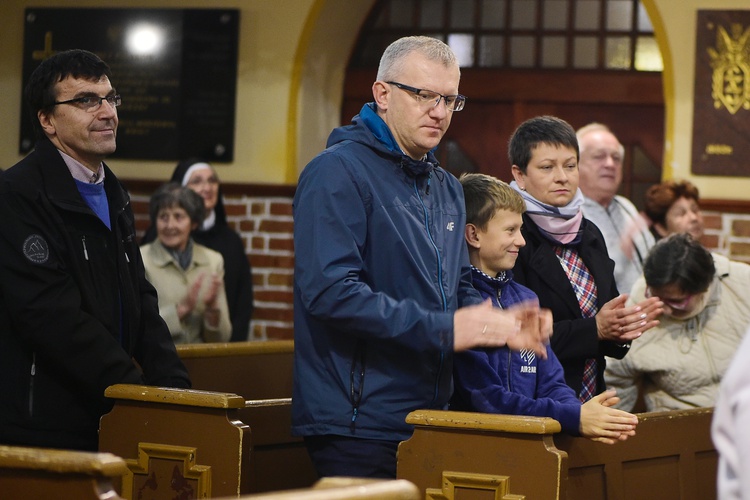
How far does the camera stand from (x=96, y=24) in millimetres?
6691

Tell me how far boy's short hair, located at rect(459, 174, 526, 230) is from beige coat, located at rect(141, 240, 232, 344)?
6.64 feet

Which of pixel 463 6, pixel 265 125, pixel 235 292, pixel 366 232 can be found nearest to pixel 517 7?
pixel 463 6

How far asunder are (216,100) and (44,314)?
3698mm

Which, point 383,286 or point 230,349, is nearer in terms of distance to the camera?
point 383,286

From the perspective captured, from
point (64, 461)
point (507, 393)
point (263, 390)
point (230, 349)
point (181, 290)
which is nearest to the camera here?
point (64, 461)

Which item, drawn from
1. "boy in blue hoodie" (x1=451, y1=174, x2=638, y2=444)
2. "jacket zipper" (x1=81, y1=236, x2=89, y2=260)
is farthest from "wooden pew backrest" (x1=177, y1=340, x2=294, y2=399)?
"boy in blue hoodie" (x1=451, y1=174, x2=638, y2=444)

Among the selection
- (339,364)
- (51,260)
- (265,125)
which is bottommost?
(339,364)

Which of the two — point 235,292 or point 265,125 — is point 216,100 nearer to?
point 265,125

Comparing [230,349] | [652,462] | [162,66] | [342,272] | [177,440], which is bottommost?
[652,462]

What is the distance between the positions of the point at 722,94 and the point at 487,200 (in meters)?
3.07

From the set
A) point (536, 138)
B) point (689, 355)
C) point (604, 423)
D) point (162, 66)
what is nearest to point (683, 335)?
point (689, 355)

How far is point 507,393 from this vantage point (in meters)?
2.96

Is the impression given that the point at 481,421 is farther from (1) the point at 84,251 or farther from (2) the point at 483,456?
(1) the point at 84,251

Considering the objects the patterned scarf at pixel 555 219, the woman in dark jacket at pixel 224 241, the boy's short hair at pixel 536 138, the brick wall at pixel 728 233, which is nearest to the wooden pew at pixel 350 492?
the patterned scarf at pixel 555 219
